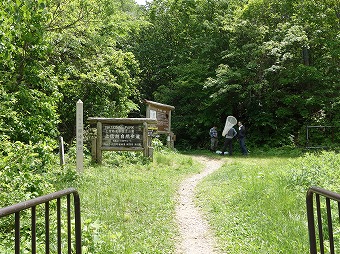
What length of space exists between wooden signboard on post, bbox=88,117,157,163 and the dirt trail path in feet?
9.96

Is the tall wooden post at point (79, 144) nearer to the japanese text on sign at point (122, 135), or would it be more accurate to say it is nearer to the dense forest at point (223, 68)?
the japanese text on sign at point (122, 135)

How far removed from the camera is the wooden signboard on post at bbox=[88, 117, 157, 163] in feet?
35.4

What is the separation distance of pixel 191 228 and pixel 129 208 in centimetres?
124

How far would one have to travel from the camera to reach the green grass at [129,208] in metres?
4.47

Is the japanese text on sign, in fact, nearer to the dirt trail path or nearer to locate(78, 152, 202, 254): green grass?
locate(78, 152, 202, 254): green grass

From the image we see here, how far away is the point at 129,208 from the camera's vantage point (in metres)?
6.18

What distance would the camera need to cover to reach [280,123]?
19875 millimetres

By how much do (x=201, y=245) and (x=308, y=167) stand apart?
366 cm

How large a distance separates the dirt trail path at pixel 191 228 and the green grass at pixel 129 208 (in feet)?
0.48

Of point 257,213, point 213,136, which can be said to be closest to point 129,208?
point 257,213

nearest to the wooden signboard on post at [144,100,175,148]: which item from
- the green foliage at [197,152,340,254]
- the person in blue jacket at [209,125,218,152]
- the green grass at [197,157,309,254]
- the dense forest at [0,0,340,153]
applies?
the dense forest at [0,0,340,153]

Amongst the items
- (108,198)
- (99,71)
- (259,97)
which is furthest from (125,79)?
(108,198)

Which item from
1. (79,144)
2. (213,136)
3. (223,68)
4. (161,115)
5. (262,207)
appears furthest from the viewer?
(223,68)

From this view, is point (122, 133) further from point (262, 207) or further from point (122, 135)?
point (262, 207)
